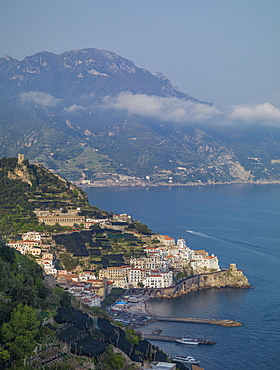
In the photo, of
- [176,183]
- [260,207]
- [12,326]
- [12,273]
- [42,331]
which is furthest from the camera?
[176,183]

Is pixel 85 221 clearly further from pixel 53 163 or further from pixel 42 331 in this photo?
pixel 53 163

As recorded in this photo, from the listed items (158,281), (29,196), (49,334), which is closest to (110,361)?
(49,334)

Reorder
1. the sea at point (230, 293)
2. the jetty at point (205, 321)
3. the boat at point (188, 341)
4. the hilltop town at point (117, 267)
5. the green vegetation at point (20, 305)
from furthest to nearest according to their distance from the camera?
the hilltop town at point (117, 267) < the jetty at point (205, 321) < the boat at point (188, 341) < the sea at point (230, 293) < the green vegetation at point (20, 305)

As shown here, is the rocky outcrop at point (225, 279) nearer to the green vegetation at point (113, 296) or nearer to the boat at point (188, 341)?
the green vegetation at point (113, 296)

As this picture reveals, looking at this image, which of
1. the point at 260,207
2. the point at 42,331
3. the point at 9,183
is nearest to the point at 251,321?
the point at 42,331

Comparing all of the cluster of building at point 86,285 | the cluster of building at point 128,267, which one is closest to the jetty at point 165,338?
the cluster of building at point 86,285

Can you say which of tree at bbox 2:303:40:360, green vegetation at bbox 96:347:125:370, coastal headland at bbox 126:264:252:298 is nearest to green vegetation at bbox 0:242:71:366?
tree at bbox 2:303:40:360

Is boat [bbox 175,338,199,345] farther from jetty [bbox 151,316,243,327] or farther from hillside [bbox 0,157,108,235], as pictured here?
hillside [bbox 0,157,108,235]
